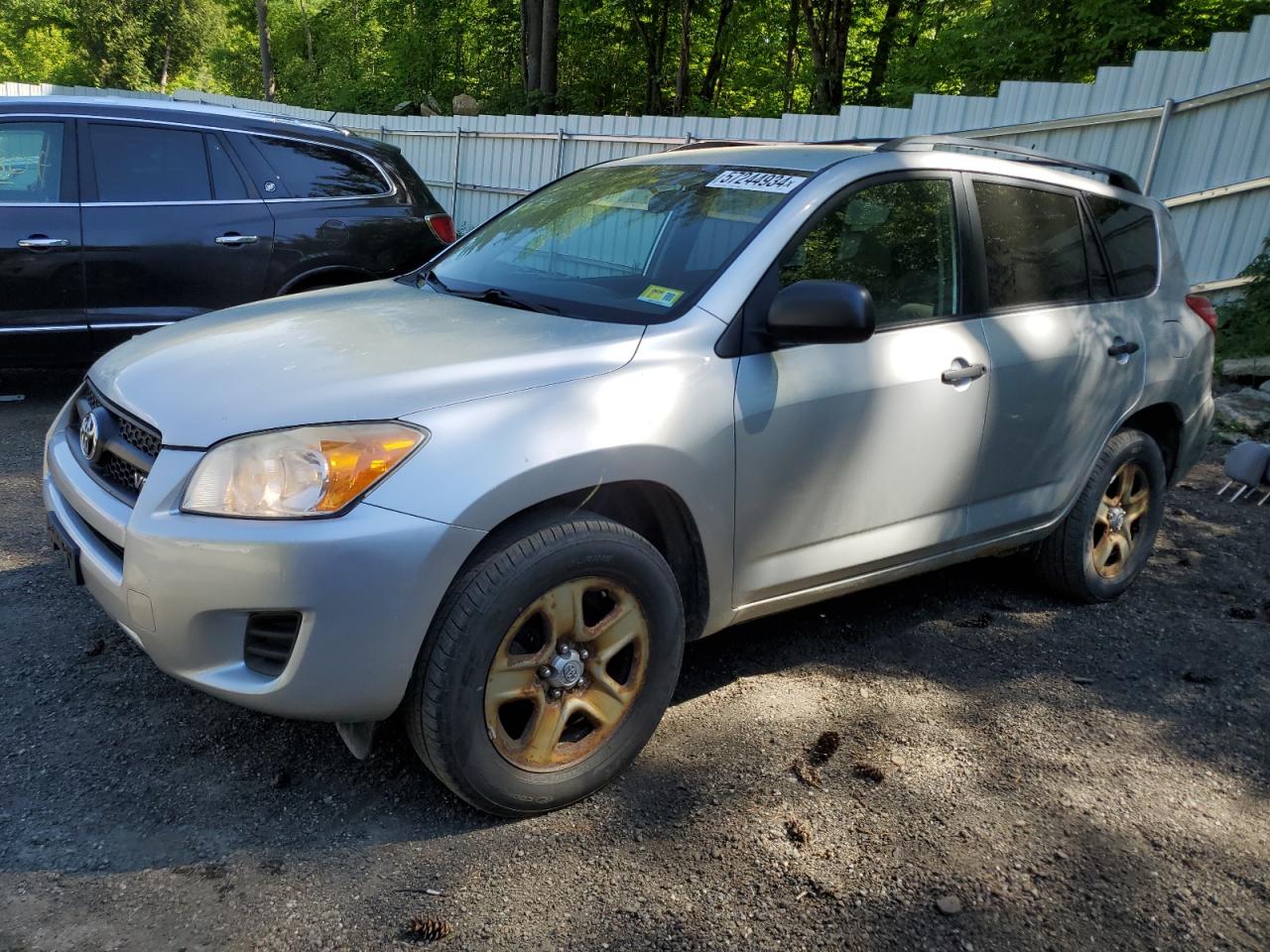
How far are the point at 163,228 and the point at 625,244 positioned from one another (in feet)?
13.1

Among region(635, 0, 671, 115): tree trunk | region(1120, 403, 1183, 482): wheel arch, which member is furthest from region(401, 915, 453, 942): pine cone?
region(635, 0, 671, 115): tree trunk

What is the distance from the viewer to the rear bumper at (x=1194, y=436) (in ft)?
15.1

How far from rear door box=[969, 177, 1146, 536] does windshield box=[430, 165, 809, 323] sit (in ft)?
2.98

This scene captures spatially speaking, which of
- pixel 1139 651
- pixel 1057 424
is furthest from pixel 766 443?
pixel 1139 651

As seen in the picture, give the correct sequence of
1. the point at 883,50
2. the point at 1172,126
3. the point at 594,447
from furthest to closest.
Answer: the point at 883,50 → the point at 1172,126 → the point at 594,447

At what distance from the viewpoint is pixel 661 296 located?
10.4 ft

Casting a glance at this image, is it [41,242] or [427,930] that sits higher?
[41,242]

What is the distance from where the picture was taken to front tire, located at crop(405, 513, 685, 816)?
254 centimetres

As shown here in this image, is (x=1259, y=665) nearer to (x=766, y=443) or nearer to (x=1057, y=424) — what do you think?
(x=1057, y=424)

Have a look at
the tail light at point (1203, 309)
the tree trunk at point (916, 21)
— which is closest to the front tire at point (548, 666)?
the tail light at point (1203, 309)

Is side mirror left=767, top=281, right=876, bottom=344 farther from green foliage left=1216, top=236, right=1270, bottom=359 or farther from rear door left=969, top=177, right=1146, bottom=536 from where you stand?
green foliage left=1216, top=236, right=1270, bottom=359

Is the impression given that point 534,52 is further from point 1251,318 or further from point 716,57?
point 1251,318

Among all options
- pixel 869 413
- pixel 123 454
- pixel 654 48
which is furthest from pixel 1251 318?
pixel 654 48

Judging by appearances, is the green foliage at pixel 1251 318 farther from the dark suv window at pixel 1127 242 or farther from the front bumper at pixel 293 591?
the front bumper at pixel 293 591
